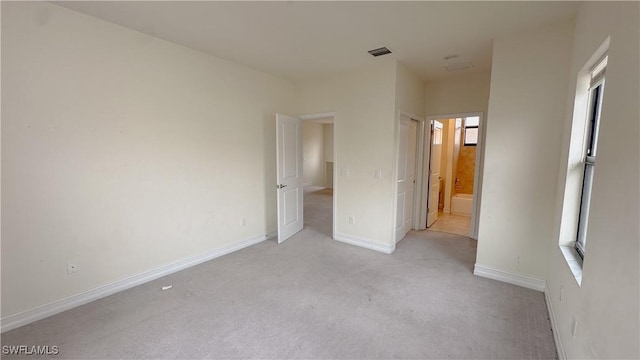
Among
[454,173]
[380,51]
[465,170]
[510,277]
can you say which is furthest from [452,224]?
[380,51]

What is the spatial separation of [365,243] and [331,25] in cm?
283

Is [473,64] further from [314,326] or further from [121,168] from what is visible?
[121,168]

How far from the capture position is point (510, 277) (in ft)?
9.11

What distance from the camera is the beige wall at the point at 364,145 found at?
347 cm

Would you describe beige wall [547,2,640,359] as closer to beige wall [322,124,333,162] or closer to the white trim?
the white trim

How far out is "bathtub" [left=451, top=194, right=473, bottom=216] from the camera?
18.7 ft

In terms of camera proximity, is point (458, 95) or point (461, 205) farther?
point (461, 205)

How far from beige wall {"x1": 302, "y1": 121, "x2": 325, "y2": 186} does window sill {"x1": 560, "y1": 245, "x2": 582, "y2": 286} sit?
26.2 feet

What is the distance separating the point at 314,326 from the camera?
6.82ft

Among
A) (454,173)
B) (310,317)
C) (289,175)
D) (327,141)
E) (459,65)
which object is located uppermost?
(459,65)

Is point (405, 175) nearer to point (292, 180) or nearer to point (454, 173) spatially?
point (292, 180)

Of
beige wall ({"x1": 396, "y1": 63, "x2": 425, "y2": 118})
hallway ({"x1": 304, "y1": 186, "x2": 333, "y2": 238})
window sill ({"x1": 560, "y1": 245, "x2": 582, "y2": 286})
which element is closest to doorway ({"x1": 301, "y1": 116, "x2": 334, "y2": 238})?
hallway ({"x1": 304, "y1": 186, "x2": 333, "y2": 238})

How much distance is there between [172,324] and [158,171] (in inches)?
61.6

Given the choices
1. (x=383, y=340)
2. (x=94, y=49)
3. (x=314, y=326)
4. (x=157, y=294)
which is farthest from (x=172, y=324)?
(x=94, y=49)
